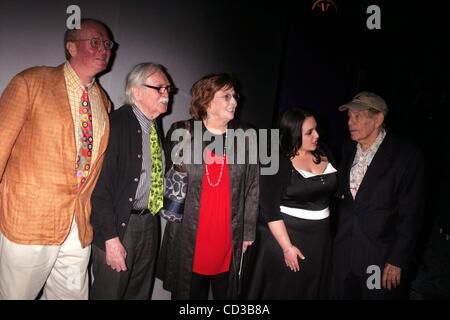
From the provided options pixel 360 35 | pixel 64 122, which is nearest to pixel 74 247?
pixel 64 122

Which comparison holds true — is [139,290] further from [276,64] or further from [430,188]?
[430,188]

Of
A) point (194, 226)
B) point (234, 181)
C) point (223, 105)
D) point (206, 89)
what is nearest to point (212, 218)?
point (194, 226)

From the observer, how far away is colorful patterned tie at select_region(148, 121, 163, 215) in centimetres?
216

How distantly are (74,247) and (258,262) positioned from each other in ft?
4.28

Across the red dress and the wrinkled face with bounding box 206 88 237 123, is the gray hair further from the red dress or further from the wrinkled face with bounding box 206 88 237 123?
the red dress

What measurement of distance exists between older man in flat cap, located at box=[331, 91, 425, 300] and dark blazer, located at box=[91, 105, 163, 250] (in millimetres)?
1619

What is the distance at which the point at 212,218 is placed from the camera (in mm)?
2264

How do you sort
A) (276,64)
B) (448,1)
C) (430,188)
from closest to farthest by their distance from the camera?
(276,64), (448,1), (430,188)

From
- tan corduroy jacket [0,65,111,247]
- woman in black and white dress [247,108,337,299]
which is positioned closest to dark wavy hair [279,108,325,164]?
woman in black and white dress [247,108,337,299]

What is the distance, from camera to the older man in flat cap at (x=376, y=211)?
7.79 ft

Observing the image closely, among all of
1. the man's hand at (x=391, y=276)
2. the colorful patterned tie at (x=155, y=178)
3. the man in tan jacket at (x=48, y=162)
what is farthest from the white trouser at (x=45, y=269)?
the man's hand at (x=391, y=276)

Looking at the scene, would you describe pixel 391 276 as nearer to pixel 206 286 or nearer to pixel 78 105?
pixel 206 286

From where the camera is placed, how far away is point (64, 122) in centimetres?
187

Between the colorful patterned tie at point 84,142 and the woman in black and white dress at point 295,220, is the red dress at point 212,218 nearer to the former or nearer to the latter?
the woman in black and white dress at point 295,220
